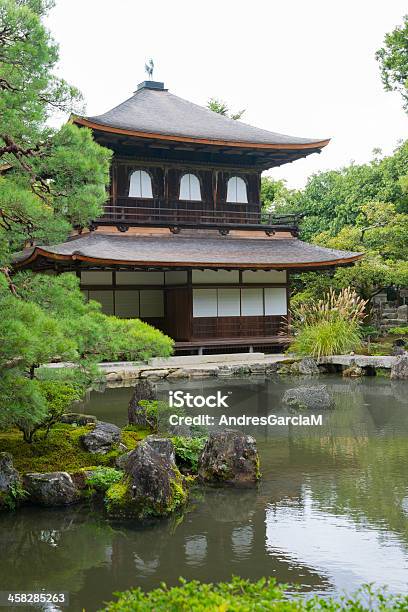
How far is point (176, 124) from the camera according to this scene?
20750 millimetres

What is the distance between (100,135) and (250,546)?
14527mm

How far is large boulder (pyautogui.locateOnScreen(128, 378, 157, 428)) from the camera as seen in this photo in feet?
30.4

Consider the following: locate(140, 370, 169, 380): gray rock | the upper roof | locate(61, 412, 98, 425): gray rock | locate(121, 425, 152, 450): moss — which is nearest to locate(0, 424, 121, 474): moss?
locate(121, 425, 152, 450): moss

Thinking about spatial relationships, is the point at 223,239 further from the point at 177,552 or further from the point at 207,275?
the point at 177,552

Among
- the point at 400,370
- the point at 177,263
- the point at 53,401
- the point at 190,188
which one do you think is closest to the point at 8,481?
the point at 53,401

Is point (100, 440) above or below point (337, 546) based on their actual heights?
above

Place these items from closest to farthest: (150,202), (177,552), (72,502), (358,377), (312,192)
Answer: (177,552)
(72,502)
(358,377)
(150,202)
(312,192)

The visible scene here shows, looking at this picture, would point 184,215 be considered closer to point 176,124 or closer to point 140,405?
point 176,124

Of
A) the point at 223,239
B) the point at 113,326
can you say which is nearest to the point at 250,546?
the point at 113,326

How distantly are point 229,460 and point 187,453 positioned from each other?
22.7 inches

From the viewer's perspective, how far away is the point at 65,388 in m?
7.78

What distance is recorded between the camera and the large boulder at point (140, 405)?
30.4 feet

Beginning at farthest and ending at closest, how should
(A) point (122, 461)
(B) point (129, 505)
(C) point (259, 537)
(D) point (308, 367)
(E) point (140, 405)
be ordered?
(D) point (308, 367)
(E) point (140, 405)
(A) point (122, 461)
(B) point (129, 505)
(C) point (259, 537)

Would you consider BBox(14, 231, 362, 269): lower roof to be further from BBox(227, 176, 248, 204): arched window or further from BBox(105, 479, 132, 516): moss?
BBox(105, 479, 132, 516): moss
